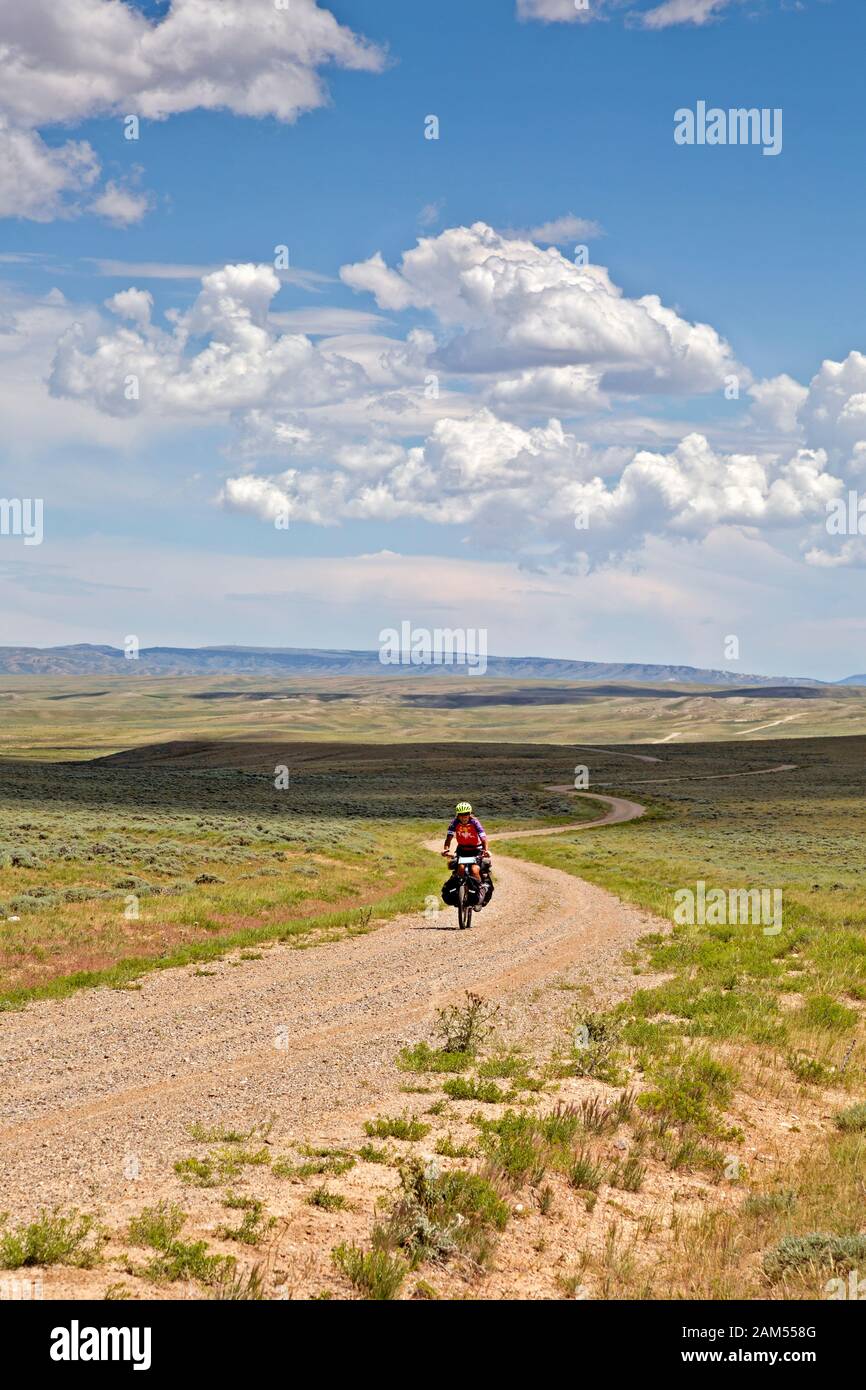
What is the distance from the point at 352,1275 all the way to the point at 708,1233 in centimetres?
373

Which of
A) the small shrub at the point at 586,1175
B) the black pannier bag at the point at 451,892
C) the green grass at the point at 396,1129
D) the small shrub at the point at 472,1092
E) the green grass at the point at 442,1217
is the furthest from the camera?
the black pannier bag at the point at 451,892

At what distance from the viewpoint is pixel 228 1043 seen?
1440 cm

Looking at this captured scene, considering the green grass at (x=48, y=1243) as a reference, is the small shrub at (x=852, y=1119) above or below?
below

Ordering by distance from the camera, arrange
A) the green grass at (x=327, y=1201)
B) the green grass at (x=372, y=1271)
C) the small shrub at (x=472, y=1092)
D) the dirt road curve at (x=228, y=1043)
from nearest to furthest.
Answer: the green grass at (x=372, y=1271) → the green grass at (x=327, y=1201) → the dirt road curve at (x=228, y=1043) → the small shrub at (x=472, y=1092)

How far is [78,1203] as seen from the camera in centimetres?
909

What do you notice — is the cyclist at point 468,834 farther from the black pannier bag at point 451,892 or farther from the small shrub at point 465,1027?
the small shrub at point 465,1027

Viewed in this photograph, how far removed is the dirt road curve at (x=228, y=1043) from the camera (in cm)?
1045

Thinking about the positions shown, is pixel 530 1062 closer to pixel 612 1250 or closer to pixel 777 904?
pixel 612 1250

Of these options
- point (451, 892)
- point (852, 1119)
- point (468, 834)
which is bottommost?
point (852, 1119)

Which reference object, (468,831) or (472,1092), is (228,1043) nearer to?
(472,1092)

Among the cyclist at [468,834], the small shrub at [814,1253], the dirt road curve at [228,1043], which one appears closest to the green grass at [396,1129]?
the dirt road curve at [228,1043]

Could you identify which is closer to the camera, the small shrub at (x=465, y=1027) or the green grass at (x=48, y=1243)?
the green grass at (x=48, y=1243)

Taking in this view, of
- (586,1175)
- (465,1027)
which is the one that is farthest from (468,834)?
(586,1175)
